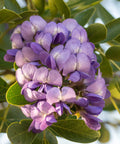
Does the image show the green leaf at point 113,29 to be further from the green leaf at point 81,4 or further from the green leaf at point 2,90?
the green leaf at point 2,90

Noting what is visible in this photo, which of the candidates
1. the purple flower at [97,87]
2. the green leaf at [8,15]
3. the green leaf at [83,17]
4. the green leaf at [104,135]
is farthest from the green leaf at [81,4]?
the green leaf at [104,135]

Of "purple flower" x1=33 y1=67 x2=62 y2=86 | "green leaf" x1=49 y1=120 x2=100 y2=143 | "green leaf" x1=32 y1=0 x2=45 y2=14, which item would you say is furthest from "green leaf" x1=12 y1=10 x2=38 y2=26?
"green leaf" x1=49 y1=120 x2=100 y2=143

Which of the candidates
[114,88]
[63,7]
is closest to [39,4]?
[63,7]

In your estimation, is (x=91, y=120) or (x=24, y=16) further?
A: (x=24, y=16)

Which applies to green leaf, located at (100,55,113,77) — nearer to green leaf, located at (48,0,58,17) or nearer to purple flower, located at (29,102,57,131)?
green leaf, located at (48,0,58,17)

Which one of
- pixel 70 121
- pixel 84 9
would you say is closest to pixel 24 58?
pixel 70 121

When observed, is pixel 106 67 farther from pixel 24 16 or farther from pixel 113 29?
pixel 24 16
